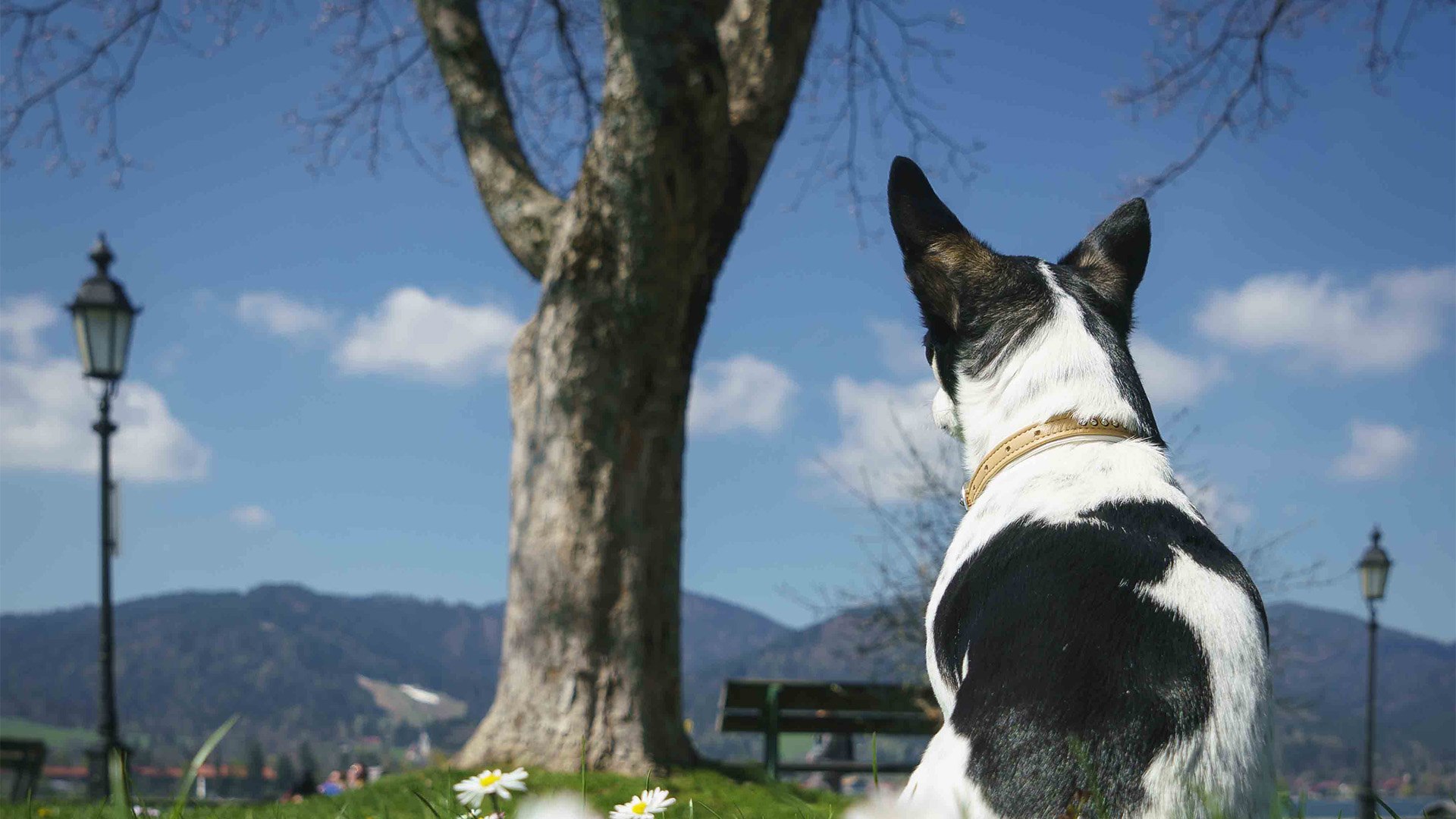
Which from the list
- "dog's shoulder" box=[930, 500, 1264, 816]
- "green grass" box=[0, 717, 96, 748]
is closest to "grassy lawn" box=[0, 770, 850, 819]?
"dog's shoulder" box=[930, 500, 1264, 816]

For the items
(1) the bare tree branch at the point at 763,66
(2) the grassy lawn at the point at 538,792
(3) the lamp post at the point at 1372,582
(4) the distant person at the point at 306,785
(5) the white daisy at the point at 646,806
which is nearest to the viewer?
(5) the white daisy at the point at 646,806

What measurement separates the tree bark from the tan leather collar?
5.02 meters

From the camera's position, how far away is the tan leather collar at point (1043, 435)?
2.84m

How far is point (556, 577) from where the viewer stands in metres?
7.57

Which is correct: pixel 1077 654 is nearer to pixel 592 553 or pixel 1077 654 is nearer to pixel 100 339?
pixel 592 553

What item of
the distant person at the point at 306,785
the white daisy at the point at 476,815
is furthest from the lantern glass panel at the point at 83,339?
the white daisy at the point at 476,815

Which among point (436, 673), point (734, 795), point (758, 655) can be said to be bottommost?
point (436, 673)

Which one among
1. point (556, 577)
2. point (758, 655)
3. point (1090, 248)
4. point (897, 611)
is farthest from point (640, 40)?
point (758, 655)

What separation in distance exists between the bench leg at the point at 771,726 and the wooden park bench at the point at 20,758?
24.2ft

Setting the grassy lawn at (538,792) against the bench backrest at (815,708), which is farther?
the bench backrest at (815,708)

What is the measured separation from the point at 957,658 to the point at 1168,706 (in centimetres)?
48

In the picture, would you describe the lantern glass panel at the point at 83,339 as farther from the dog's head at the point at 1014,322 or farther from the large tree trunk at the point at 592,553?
the dog's head at the point at 1014,322

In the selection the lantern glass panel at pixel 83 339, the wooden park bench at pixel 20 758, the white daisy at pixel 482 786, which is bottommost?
the wooden park bench at pixel 20 758

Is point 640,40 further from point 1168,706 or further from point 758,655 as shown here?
point 758,655
